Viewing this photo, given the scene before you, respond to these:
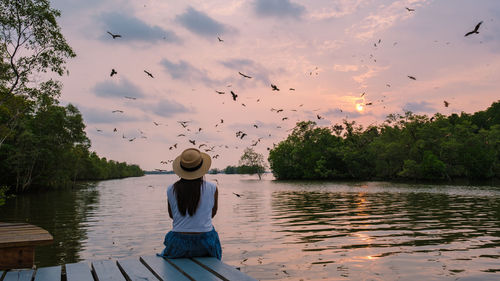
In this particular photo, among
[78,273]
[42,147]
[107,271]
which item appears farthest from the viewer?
[42,147]

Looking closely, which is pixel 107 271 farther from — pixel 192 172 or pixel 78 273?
pixel 192 172

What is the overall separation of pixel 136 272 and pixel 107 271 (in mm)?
353

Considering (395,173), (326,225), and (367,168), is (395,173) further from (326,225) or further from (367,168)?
(326,225)

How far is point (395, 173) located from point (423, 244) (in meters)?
94.6

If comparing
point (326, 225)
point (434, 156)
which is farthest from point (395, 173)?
point (326, 225)

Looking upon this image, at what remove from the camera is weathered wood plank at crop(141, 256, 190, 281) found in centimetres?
427

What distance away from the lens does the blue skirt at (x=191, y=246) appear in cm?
542

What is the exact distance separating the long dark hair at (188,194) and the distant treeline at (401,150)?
→ 8226 centimetres

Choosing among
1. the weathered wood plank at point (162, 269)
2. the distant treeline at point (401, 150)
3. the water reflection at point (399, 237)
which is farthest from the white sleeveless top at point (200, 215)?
the distant treeline at point (401, 150)

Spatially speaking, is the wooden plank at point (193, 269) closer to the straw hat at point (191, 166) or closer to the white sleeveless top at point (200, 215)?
the white sleeveless top at point (200, 215)

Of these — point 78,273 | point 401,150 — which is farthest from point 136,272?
point 401,150

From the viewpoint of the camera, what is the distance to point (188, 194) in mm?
5473

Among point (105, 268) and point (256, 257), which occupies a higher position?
point (105, 268)

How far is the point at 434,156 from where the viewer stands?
82.7m
